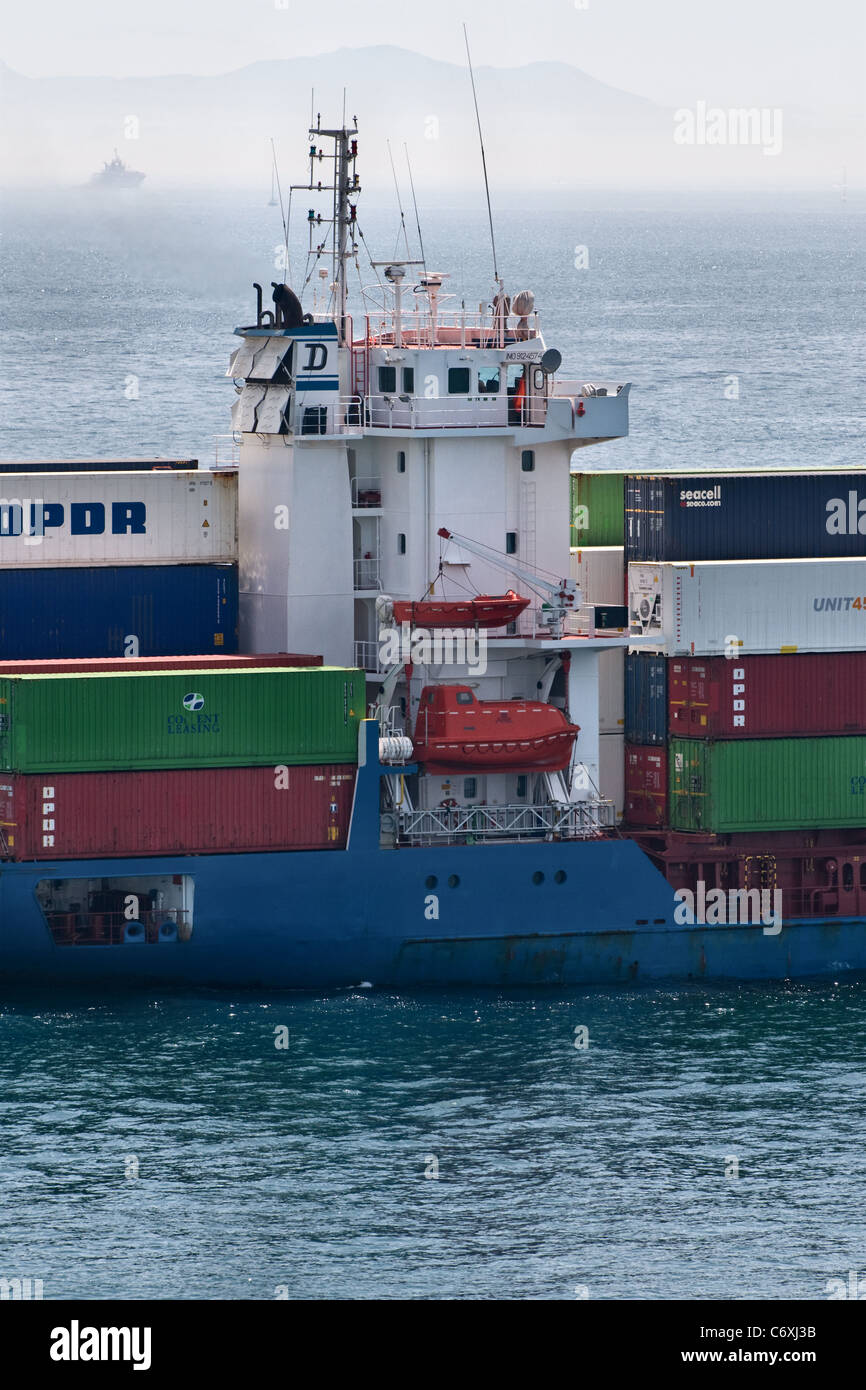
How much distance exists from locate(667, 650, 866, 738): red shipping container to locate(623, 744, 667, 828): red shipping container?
2.73 ft

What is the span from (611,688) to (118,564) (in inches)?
357

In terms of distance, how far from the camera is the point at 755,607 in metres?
43.2

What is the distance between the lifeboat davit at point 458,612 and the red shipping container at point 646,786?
13.5 ft

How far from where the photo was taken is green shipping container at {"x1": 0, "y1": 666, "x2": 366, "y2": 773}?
39312 millimetres

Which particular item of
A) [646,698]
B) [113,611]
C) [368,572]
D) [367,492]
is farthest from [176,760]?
[646,698]

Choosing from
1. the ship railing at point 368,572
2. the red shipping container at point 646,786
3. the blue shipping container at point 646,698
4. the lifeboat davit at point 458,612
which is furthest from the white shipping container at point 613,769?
the ship railing at point 368,572

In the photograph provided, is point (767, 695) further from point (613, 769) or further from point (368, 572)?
point (368, 572)

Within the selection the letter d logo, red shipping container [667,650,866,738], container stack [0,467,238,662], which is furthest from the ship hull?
the letter d logo

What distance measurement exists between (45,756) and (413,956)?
705cm

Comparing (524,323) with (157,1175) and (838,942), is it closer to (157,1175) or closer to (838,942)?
(838,942)

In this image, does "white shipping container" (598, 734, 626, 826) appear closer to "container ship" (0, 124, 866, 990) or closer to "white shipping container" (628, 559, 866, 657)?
"container ship" (0, 124, 866, 990)

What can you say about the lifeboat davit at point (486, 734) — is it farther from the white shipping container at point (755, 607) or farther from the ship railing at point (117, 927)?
the ship railing at point (117, 927)

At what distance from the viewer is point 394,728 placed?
42.9 m
